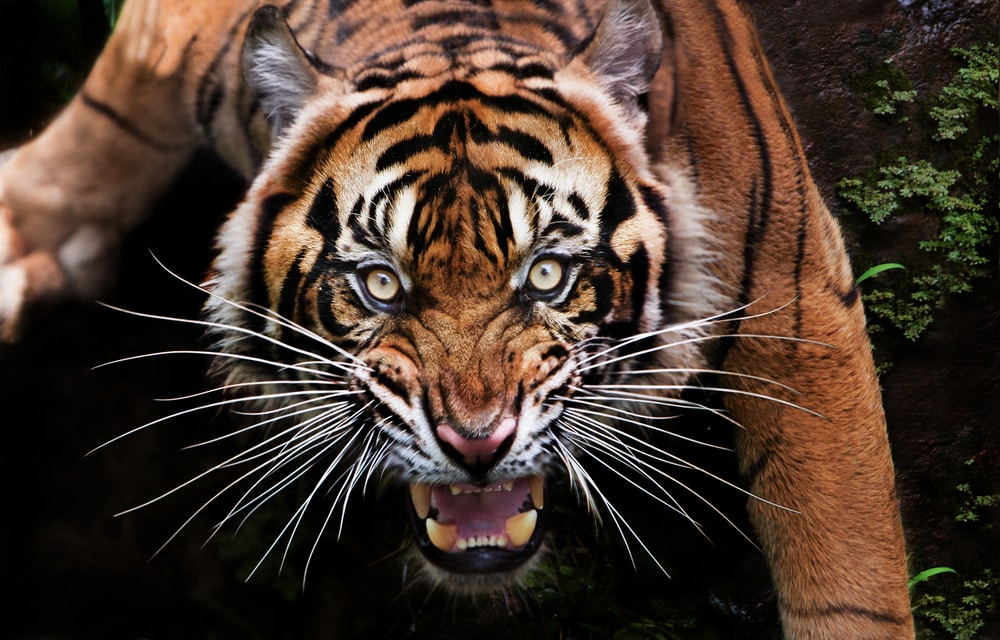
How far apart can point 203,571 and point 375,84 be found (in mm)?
677

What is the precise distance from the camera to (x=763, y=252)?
109 cm

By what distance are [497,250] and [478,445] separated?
0.19 meters

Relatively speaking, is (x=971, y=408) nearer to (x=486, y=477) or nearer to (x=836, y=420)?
(x=836, y=420)

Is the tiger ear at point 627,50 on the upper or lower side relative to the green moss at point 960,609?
upper

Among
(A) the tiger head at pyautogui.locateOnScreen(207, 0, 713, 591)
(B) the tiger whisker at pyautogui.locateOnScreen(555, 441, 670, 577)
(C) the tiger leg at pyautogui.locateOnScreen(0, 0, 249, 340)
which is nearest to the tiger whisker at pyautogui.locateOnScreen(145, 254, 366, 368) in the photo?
(A) the tiger head at pyautogui.locateOnScreen(207, 0, 713, 591)

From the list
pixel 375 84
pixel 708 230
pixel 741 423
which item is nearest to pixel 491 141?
pixel 375 84

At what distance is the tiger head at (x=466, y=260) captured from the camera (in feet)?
2.99

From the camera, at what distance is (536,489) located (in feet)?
3.42

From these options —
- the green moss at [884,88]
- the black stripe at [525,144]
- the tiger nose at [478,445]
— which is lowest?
the tiger nose at [478,445]

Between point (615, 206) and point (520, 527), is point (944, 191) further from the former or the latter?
point (520, 527)

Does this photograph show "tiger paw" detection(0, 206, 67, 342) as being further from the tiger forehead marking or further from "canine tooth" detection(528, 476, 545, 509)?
"canine tooth" detection(528, 476, 545, 509)

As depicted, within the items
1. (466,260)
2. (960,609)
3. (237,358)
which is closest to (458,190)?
(466,260)

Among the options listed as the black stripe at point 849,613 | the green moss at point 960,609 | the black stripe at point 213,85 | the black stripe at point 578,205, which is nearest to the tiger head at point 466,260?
the black stripe at point 578,205

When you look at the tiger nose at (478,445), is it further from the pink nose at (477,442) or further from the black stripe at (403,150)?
the black stripe at (403,150)
